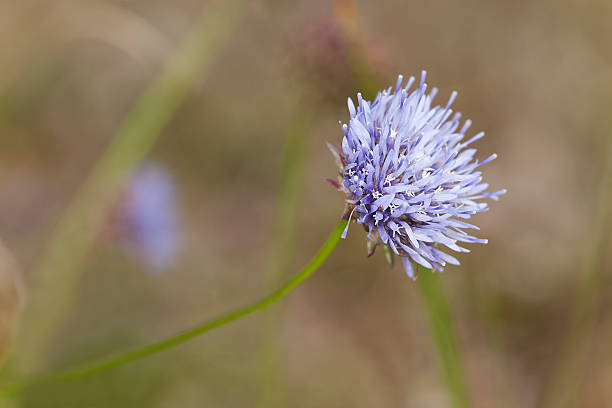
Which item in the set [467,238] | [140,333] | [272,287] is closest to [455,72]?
[272,287]

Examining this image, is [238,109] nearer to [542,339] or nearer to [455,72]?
[455,72]

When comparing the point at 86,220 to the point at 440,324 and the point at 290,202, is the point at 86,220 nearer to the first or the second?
the point at 290,202

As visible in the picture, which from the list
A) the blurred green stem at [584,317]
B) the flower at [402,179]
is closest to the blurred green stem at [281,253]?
the flower at [402,179]

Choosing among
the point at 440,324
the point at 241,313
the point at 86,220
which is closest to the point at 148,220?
the point at 86,220

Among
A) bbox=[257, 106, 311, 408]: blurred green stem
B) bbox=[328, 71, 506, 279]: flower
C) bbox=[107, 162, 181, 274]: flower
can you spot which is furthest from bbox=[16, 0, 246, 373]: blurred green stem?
bbox=[328, 71, 506, 279]: flower

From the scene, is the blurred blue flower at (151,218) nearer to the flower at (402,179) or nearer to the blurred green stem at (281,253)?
the blurred green stem at (281,253)

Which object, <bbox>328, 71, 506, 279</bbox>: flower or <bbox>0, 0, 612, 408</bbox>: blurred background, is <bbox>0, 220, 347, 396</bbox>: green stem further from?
<bbox>0, 0, 612, 408</bbox>: blurred background
